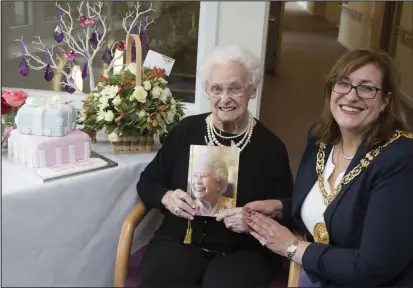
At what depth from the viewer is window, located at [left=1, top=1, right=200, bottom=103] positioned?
2.08 metres

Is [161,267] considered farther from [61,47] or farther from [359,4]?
[359,4]

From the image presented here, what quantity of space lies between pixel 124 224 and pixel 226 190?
1.31ft

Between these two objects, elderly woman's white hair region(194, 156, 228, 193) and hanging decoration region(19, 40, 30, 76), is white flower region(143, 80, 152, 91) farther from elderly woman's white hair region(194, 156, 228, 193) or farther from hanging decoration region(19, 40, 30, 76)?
hanging decoration region(19, 40, 30, 76)

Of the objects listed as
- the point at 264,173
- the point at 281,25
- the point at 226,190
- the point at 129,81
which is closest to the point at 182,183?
the point at 226,190

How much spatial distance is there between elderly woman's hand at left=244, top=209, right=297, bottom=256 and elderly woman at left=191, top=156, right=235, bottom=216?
0.10m

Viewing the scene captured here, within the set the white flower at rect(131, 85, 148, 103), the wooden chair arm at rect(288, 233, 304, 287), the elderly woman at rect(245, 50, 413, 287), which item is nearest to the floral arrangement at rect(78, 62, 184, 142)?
the white flower at rect(131, 85, 148, 103)

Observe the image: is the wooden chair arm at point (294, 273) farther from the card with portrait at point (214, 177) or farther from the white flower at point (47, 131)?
the white flower at point (47, 131)

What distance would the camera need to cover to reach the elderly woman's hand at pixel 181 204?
1616mm

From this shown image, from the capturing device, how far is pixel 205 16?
2037 millimetres

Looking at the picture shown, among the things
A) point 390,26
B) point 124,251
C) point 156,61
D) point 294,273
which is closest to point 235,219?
point 294,273

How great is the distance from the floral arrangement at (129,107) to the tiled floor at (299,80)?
2003 millimetres

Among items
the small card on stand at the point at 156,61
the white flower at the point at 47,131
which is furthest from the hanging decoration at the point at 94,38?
the white flower at the point at 47,131

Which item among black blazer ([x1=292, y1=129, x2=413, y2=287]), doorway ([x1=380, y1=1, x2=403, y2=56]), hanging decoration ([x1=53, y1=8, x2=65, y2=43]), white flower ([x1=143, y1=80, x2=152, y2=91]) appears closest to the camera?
black blazer ([x1=292, y1=129, x2=413, y2=287])

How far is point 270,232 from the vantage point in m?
1.52
